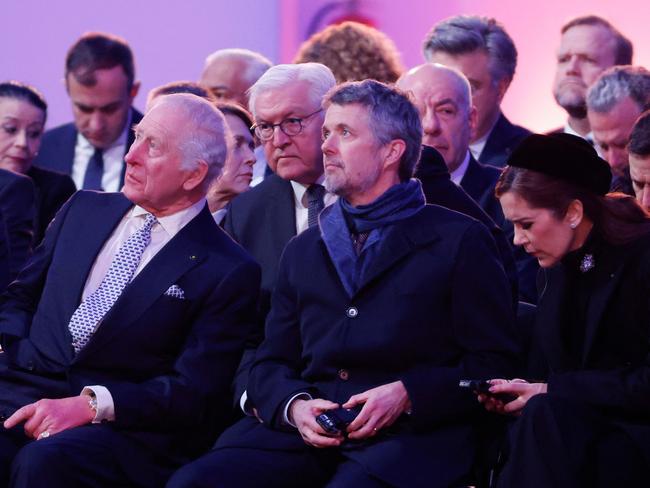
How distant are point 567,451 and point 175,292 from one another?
1256mm

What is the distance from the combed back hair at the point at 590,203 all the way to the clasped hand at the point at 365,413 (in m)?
0.66

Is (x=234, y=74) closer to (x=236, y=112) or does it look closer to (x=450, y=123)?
(x=236, y=112)

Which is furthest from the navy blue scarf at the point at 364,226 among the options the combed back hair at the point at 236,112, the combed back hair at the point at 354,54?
the combed back hair at the point at 354,54

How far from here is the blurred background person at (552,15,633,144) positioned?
553 cm

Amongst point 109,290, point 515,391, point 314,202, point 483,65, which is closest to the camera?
point 515,391

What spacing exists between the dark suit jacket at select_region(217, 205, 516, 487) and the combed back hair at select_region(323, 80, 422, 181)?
0.19 m

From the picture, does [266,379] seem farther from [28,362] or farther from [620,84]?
[620,84]

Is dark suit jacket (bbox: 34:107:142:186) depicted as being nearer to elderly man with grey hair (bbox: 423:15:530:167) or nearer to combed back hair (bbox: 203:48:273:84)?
combed back hair (bbox: 203:48:273:84)

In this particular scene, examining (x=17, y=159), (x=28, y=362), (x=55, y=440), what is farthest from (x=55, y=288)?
(x=17, y=159)

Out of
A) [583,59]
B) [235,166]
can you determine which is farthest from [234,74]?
[583,59]

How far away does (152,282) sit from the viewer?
3.84 metres

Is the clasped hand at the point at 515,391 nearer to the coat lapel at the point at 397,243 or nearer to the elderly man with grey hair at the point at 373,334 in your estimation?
the elderly man with grey hair at the point at 373,334

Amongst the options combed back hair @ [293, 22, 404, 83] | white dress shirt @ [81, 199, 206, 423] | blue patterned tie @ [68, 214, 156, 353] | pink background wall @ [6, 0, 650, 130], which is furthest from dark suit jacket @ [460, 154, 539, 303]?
pink background wall @ [6, 0, 650, 130]

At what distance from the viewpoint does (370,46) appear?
18.3ft
